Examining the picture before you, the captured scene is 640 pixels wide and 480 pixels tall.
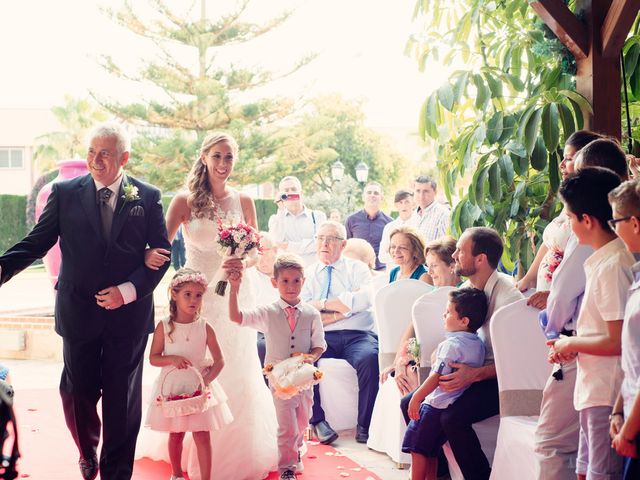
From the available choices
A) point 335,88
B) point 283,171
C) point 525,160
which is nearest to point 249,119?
point 283,171

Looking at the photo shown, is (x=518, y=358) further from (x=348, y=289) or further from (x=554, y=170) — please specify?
(x=348, y=289)

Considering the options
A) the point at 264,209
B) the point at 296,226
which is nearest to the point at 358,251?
the point at 296,226

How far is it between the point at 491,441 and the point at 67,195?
7.03 ft

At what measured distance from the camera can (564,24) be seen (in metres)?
3.83

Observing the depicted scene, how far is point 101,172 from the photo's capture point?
3684 mm

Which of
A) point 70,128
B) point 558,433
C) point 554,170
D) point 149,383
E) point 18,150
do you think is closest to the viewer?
point 558,433

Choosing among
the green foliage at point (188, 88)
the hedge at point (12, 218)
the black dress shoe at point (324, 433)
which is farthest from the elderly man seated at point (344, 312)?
the hedge at point (12, 218)

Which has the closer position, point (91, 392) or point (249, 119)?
point (91, 392)

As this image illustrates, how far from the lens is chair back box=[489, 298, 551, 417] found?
357 centimetres

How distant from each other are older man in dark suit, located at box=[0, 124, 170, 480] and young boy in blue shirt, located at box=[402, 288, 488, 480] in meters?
1.26

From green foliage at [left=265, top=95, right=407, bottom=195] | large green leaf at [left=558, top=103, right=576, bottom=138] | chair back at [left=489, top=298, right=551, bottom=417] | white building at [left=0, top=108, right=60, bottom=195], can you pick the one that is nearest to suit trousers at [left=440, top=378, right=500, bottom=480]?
chair back at [left=489, top=298, right=551, bottom=417]

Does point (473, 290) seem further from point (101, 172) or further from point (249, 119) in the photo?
point (249, 119)

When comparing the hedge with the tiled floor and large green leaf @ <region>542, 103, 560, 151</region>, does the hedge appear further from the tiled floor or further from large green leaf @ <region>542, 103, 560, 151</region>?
large green leaf @ <region>542, 103, 560, 151</region>

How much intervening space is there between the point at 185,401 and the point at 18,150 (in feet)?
134
